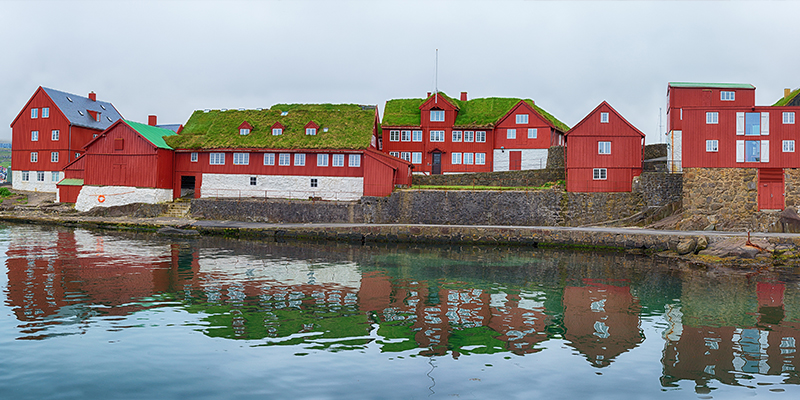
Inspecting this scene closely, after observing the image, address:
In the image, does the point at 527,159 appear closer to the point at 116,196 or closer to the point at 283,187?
the point at 283,187

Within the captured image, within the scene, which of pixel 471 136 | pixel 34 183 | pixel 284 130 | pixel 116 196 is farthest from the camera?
pixel 34 183

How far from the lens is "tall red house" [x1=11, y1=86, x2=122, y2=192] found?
50688 mm

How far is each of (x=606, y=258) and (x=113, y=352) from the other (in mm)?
23627

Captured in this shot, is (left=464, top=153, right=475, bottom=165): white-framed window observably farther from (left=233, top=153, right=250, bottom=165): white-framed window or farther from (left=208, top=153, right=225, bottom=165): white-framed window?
(left=208, top=153, right=225, bottom=165): white-framed window

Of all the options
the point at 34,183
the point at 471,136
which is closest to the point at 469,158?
the point at 471,136

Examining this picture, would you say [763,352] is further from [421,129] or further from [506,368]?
[421,129]

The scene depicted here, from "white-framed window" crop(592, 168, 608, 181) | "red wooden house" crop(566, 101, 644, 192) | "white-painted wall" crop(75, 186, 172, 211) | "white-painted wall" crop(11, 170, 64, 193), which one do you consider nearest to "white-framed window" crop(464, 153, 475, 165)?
"red wooden house" crop(566, 101, 644, 192)

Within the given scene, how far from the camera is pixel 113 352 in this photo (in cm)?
1084

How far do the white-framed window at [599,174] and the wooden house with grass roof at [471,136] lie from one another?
34.1 ft

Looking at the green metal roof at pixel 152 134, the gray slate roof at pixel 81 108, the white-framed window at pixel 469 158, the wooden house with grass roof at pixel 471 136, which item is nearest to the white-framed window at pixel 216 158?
the green metal roof at pixel 152 134

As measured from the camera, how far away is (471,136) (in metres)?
48.9

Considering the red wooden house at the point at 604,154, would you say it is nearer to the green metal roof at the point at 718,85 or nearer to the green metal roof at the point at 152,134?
the green metal roof at the point at 718,85

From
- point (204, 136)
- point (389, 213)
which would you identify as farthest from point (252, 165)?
point (389, 213)

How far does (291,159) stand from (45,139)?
27.2 meters
